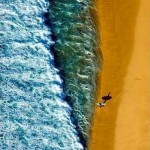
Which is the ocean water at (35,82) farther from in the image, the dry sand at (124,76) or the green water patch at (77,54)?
the dry sand at (124,76)

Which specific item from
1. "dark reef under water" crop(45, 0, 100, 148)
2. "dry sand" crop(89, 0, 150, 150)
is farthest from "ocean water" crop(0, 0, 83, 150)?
"dry sand" crop(89, 0, 150, 150)

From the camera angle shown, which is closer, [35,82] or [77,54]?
[35,82]

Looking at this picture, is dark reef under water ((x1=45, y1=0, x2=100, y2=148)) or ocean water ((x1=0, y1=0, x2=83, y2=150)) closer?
ocean water ((x1=0, y1=0, x2=83, y2=150))

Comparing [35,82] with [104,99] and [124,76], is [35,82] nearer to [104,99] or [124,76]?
[104,99]

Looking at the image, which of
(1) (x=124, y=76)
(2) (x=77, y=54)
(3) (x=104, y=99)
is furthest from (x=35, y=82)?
(1) (x=124, y=76)

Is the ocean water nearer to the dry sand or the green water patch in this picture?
the green water patch

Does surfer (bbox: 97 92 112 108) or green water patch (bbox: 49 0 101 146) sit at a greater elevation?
green water patch (bbox: 49 0 101 146)
